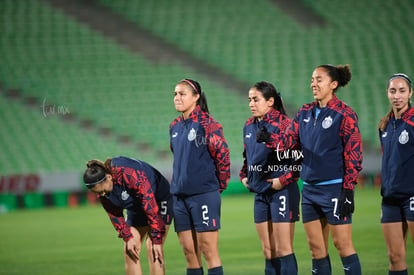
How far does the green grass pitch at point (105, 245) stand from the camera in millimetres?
7895

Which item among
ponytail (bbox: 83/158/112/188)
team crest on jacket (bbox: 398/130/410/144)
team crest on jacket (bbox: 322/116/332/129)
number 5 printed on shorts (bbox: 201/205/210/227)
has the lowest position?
number 5 printed on shorts (bbox: 201/205/210/227)

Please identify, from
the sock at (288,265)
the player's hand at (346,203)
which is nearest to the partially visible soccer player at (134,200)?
the sock at (288,265)

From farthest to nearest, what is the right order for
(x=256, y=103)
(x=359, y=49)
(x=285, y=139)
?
(x=359, y=49)
(x=256, y=103)
(x=285, y=139)

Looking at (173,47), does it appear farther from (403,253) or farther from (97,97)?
(403,253)

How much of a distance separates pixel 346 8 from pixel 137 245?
21.1m

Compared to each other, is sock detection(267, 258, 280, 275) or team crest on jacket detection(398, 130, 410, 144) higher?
team crest on jacket detection(398, 130, 410, 144)

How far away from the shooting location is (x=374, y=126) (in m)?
19.6

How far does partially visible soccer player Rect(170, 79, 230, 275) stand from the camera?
5.45 metres

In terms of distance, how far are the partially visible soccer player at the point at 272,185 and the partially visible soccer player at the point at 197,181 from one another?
44cm

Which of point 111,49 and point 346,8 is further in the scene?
point 346,8

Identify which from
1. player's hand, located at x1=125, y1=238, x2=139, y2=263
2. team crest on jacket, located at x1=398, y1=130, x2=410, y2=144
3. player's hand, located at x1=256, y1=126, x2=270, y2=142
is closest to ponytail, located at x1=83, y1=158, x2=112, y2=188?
player's hand, located at x1=125, y1=238, x2=139, y2=263

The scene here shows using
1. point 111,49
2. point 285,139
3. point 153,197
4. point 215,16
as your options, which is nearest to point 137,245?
point 153,197

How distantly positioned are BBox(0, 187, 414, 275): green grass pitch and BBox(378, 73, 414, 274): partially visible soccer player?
1.85 metres

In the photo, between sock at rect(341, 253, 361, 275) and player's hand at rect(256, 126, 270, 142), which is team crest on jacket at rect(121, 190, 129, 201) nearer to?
player's hand at rect(256, 126, 270, 142)
